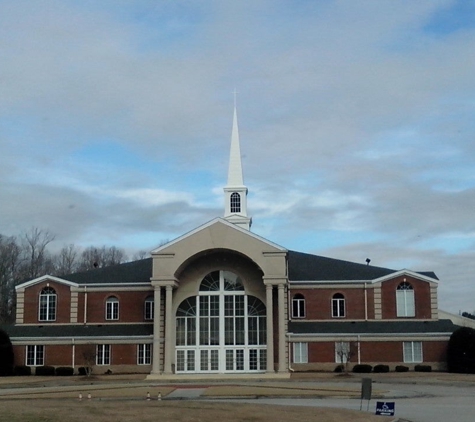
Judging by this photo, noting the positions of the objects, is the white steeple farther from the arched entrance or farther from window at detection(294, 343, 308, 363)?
window at detection(294, 343, 308, 363)

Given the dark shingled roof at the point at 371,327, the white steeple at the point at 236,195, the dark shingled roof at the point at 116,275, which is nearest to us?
the dark shingled roof at the point at 371,327

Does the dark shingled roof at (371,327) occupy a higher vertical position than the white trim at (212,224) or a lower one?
lower

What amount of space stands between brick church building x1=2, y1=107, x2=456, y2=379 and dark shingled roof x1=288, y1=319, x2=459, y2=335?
0.24 feet

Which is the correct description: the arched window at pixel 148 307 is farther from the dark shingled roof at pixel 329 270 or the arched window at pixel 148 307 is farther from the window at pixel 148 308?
the dark shingled roof at pixel 329 270

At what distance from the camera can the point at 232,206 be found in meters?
67.3

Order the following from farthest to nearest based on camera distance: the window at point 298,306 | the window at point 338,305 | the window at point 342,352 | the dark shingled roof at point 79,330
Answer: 1. the window at point 298,306
2. the window at point 338,305
3. the dark shingled roof at point 79,330
4. the window at point 342,352

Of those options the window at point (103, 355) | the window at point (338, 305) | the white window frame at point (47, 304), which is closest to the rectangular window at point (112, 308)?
the window at point (103, 355)

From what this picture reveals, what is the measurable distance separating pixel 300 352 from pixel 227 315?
5950mm

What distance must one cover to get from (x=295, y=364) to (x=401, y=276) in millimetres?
10409

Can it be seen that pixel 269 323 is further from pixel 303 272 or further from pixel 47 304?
pixel 47 304

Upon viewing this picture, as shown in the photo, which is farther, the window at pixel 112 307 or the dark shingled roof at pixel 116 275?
the dark shingled roof at pixel 116 275

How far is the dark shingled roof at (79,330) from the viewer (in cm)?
5838

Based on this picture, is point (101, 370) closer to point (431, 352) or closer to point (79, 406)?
point (431, 352)

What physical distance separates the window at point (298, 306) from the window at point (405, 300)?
23.2 feet
